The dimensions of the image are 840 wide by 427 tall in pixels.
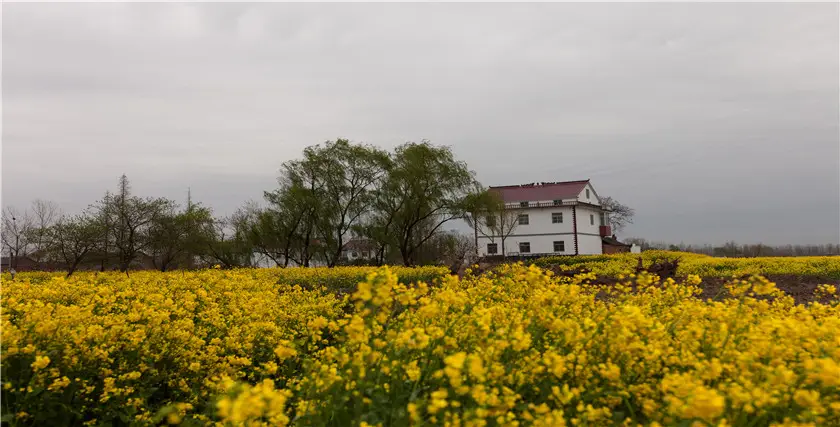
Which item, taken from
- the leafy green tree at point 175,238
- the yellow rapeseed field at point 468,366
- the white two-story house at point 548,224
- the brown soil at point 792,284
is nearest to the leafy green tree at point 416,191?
the leafy green tree at point 175,238

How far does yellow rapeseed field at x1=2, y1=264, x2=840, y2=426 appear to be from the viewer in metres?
2.00

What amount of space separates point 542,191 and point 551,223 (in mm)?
3115

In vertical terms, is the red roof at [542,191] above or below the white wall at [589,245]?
above

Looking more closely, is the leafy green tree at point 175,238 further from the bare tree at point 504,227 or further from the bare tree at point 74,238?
the bare tree at point 504,227

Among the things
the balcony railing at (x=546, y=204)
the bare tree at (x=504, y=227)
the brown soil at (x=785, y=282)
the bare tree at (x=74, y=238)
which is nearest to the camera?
the brown soil at (x=785, y=282)

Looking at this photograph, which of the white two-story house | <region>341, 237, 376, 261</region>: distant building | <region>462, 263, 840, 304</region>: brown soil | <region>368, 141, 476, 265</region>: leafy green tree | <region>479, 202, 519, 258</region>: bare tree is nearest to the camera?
<region>462, 263, 840, 304</region>: brown soil

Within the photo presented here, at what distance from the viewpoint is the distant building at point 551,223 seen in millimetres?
38375

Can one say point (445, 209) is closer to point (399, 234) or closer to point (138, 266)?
point (399, 234)

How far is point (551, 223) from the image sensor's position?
128 ft

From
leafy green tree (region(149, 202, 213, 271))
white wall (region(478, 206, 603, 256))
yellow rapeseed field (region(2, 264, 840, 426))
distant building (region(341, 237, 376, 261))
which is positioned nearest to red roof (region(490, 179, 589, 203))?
white wall (region(478, 206, 603, 256))

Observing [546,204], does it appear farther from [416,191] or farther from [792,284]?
[792,284]

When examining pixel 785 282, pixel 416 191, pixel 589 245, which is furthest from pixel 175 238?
pixel 589 245

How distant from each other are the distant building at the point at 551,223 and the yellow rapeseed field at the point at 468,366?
35155 millimetres

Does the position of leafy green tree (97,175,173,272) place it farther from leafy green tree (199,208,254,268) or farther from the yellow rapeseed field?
the yellow rapeseed field
